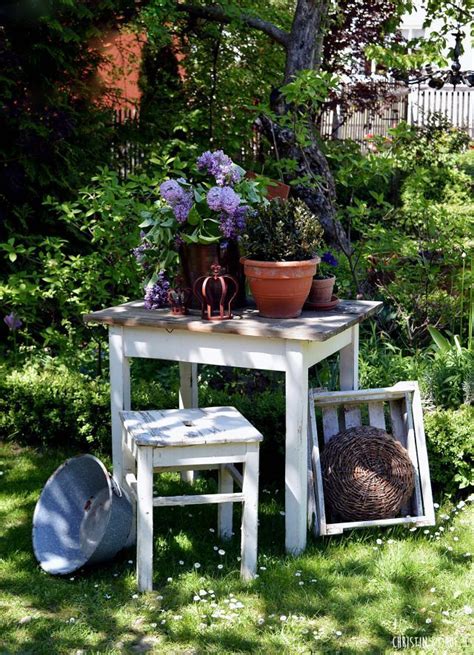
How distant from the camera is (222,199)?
3740 millimetres

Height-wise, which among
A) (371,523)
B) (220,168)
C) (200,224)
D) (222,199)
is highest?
(220,168)

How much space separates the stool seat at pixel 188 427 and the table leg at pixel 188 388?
2.35ft

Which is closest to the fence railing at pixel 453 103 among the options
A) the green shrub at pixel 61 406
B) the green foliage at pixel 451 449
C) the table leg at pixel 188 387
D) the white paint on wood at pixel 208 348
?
the green shrub at pixel 61 406

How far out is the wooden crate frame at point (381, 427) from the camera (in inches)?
154

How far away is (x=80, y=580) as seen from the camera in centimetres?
362

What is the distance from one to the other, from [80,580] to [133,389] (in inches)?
65.3

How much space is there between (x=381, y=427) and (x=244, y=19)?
487 centimetres

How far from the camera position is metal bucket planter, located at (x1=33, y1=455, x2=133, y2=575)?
3.61 metres

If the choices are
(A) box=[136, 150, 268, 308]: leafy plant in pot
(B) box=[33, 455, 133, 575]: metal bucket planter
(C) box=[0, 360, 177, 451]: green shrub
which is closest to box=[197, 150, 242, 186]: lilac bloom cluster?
(A) box=[136, 150, 268, 308]: leafy plant in pot

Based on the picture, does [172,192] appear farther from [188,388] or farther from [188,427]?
[188,388]

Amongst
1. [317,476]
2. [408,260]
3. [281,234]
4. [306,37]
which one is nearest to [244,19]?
[306,37]

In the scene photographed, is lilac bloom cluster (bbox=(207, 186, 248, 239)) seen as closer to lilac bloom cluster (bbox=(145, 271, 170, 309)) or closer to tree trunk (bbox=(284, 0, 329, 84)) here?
lilac bloom cluster (bbox=(145, 271, 170, 309))

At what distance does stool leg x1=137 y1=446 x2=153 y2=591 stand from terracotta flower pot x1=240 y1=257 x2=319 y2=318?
2.78 feet

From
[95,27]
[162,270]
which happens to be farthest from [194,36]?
[162,270]
